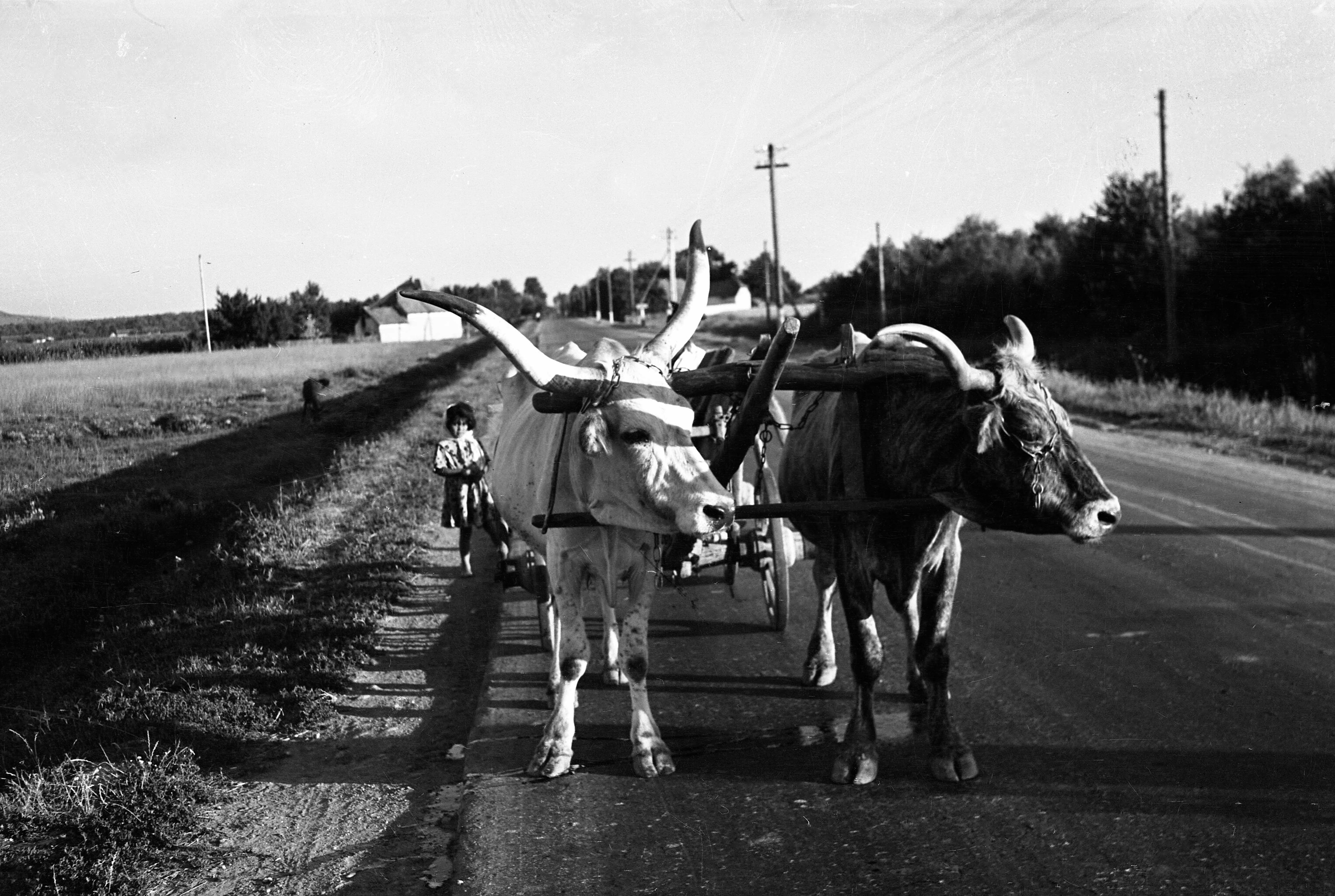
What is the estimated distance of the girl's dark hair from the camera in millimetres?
9273

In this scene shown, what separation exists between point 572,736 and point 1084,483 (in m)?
2.57

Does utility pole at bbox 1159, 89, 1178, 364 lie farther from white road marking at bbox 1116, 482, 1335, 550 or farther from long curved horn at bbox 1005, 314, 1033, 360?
long curved horn at bbox 1005, 314, 1033, 360

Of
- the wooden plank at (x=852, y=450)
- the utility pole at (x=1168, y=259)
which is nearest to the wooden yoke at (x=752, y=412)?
the wooden plank at (x=852, y=450)

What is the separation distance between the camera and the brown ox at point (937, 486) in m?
4.43

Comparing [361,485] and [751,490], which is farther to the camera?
[361,485]

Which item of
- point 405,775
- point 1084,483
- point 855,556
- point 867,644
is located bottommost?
point 405,775

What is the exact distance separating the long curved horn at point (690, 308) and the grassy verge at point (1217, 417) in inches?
443

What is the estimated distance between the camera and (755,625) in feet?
25.6

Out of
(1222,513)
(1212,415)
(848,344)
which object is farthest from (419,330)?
(848,344)

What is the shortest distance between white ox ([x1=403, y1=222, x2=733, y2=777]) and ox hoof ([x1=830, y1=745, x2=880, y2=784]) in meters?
0.79

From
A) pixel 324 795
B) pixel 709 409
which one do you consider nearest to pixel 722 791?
pixel 324 795

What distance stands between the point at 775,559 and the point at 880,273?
3422cm

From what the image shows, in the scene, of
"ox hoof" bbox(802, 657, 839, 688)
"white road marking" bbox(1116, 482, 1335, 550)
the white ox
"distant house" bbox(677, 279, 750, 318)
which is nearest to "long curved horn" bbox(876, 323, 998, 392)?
the white ox

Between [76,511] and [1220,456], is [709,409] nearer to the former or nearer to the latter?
[76,511]
